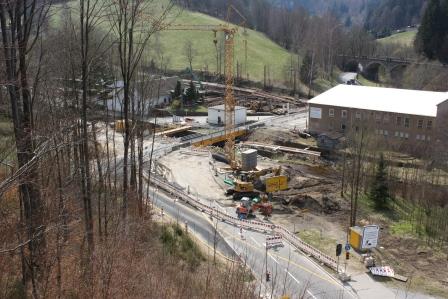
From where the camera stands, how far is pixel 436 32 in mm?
75812

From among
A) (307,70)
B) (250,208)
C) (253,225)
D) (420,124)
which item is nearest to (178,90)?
(307,70)

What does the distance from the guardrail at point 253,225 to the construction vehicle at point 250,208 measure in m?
0.70

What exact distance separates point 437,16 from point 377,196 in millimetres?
57778

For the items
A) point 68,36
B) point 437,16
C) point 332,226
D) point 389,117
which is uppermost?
point 437,16

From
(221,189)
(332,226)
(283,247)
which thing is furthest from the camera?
(221,189)

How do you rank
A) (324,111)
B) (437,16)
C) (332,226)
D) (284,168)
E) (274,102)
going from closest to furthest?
1. (332,226)
2. (284,168)
3. (324,111)
4. (274,102)
5. (437,16)

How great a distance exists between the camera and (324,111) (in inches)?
1854

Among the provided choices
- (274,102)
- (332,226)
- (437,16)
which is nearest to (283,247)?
(332,226)

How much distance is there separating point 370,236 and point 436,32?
208 feet

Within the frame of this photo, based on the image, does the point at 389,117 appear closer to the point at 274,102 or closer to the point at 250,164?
the point at 250,164

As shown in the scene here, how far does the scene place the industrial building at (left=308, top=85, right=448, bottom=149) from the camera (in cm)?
4106

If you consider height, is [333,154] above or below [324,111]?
below

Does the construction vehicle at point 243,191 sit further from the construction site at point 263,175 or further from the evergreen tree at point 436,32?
the evergreen tree at point 436,32

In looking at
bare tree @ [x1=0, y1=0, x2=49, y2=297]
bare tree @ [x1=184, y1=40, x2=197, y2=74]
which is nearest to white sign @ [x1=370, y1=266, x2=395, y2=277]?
bare tree @ [x1=0, y1=0, x2=49, y2=297]
